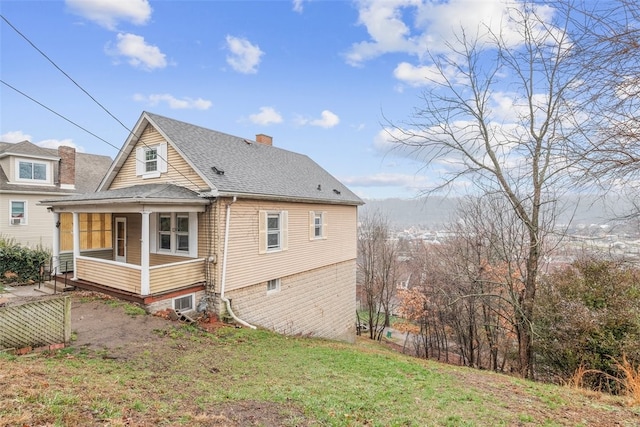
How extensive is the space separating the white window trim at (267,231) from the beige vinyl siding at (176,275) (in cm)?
208

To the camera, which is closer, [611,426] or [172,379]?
[611,426]

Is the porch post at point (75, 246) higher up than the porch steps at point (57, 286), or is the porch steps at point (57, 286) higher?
the porch post at point (75, 246)

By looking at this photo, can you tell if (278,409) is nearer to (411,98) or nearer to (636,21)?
(636,21)

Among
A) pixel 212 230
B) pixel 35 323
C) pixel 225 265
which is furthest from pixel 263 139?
pixel 35 323

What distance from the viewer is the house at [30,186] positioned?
1722cm

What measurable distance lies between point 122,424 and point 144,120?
10.6 metres

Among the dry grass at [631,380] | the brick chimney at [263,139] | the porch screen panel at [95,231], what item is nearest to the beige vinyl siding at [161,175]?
the porch screen panel at [95,231]

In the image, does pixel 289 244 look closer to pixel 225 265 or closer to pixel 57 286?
pixel 225 265

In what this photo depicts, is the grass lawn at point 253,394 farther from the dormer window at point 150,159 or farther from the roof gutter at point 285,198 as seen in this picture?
the dormer window at point 150,159

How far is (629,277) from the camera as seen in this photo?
9.05 m

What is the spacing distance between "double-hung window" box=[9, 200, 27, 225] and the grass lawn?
640 inches

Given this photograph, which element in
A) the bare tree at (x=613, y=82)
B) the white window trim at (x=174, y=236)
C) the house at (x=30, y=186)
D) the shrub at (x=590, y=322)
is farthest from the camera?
the house at (x=30, y=186)

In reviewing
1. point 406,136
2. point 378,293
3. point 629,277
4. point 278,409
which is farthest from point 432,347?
point 278,409

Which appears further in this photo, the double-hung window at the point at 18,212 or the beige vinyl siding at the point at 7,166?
the beige vinyl siding at the point at 7,166
